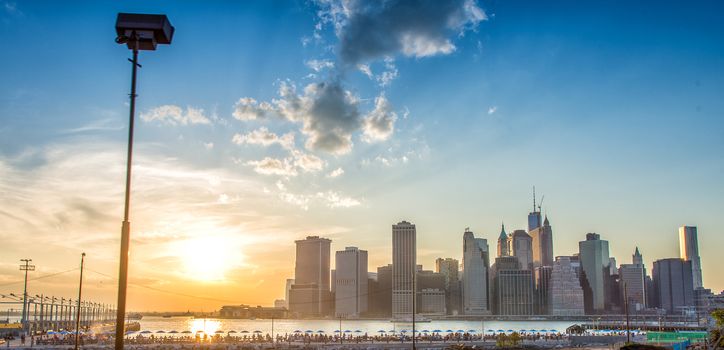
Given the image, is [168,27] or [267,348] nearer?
[168,27]

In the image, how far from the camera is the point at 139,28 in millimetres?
13508

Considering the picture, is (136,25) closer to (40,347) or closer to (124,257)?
(124,257)

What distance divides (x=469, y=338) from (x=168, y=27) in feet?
336

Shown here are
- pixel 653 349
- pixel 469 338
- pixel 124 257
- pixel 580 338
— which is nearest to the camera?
pixel 124 257

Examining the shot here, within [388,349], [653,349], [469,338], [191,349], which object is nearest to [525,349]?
[388,349]

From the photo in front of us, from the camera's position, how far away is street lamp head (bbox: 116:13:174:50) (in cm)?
1344

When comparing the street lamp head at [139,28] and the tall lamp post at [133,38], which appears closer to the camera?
the tall lamp post at [133,38]

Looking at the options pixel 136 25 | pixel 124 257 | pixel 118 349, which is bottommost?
pixel 118 349

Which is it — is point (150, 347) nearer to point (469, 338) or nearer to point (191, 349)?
point (191, 349)

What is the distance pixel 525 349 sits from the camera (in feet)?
253

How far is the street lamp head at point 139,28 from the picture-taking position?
13.4m

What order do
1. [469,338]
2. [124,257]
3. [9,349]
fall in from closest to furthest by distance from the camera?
1. [124,257]
2. [9,349]
3. [469,338]

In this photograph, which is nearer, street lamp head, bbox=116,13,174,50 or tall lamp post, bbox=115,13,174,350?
tall lamp post, bbox=115,13,174,350

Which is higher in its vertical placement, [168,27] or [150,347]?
[168,27]
